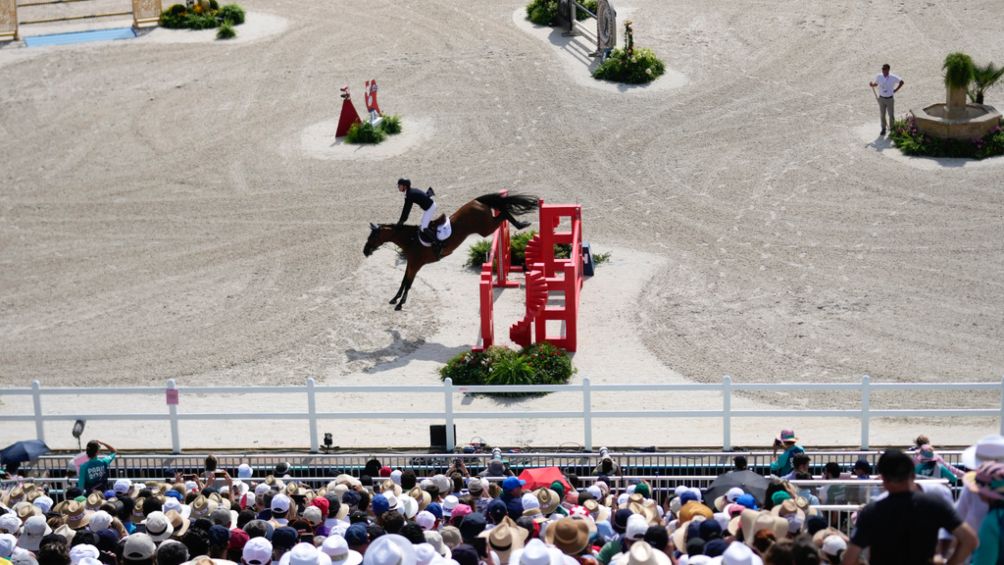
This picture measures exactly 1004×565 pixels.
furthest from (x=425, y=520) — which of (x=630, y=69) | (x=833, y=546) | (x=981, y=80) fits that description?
(x=630, y=69)

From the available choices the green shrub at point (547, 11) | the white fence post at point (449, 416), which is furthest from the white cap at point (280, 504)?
the green shrub at point (547, 11)

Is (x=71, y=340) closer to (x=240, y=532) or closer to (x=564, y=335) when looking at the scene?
(x=564, y=335)

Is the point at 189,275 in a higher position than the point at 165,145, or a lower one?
lower

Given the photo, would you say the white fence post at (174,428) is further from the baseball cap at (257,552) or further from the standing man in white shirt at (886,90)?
the standing man in white shirt at (886,90)

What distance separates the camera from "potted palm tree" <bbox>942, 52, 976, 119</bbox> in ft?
105

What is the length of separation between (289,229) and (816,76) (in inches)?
596

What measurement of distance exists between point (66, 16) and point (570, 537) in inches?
1567

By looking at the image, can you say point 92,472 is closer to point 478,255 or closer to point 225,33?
point 478,255

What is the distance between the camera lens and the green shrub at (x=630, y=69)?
123 ft

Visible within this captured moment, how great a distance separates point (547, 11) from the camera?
42.3 meters

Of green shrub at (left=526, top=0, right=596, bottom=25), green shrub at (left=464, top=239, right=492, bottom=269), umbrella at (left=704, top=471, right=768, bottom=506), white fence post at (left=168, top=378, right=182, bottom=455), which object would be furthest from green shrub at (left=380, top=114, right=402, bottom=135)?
umbrella at (left=704, top=471, right=768, bottom=506)

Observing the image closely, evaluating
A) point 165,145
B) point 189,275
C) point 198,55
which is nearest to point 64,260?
point 189,275

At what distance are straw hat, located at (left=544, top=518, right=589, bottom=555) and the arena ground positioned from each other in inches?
354

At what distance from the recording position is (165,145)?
117 ft
